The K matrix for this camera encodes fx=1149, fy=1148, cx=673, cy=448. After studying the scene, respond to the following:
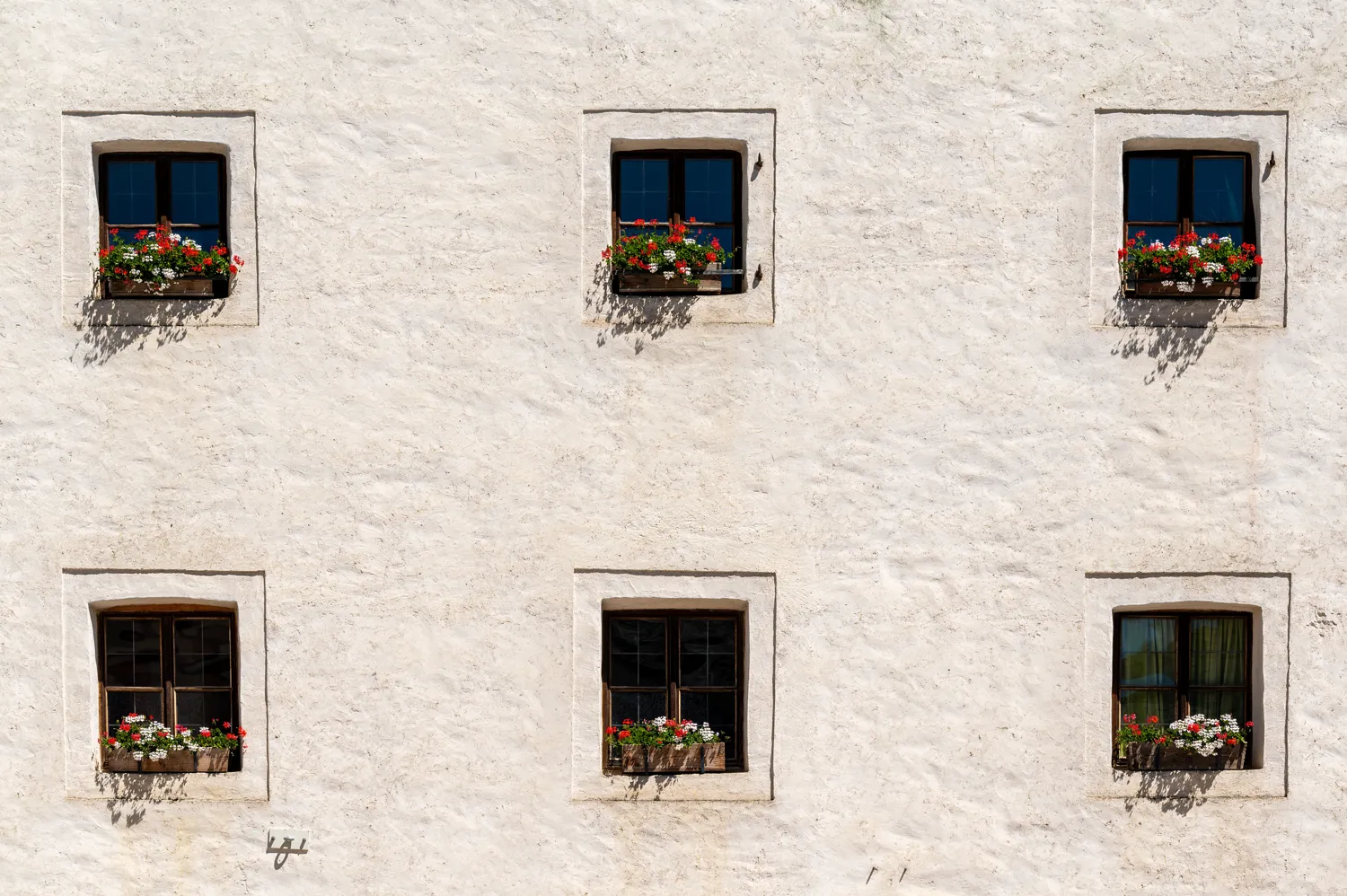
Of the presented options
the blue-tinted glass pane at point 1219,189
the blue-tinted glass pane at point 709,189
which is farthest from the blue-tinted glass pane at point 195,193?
the blue-tinted glass pane at point 1219,189

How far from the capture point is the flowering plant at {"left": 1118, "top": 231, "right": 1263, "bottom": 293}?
7133mm

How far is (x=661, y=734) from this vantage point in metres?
7.19

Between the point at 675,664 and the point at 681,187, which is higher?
the point at 681,187

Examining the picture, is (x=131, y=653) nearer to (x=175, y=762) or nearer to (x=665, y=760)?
(x=175, y=762)

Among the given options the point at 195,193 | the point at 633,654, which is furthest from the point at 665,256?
the point at 195,193

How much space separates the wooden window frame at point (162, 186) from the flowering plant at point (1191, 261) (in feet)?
18.8

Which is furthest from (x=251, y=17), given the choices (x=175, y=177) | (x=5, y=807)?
Answer: (x=5, y=807)

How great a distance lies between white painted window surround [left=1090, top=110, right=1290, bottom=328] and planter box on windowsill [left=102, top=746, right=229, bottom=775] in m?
6.17

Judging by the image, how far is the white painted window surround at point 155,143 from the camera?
7160 millimetres

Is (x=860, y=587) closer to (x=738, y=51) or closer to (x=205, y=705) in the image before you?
(x=738, y=51)

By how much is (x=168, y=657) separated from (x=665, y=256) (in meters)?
4.06

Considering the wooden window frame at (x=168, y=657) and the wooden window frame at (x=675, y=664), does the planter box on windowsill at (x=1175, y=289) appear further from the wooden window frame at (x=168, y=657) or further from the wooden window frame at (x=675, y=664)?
the wooden window frame at (x=168, y=657)

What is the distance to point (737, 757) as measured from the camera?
24.1 ft

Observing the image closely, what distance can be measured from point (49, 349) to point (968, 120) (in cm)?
590
